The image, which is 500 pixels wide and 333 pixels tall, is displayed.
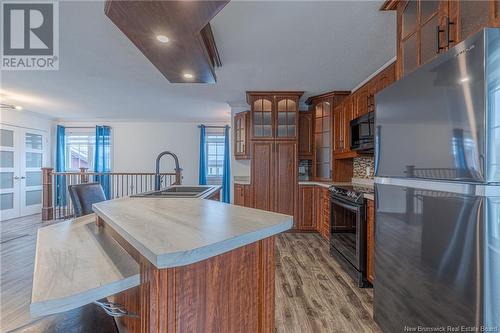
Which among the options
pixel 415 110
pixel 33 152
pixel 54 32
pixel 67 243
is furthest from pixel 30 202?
pixel 415 110

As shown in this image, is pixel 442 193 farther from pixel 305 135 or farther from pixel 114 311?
pixel 305 135

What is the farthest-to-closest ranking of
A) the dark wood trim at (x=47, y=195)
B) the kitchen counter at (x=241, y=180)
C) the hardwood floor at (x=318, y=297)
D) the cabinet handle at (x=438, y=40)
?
1. the dark wood trim at (x=47, y=195)
2. the kitchen counter at (x=241, y=180)
3. the hardwood floor at (x=318, y=297)
4. the cabinet handle at (x=438, y=40)

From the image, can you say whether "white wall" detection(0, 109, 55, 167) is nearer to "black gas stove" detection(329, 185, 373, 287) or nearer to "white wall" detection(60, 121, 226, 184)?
"white wall" detection(60, 121, 226, 184)

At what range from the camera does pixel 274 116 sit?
416 centimetres

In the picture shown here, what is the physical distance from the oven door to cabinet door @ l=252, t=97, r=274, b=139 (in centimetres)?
172

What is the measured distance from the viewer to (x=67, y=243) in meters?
1.15

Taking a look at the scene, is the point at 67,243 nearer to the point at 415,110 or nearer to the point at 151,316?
the point at 151,316

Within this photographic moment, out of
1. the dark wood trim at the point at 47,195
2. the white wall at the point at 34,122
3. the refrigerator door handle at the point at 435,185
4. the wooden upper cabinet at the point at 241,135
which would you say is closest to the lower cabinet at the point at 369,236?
the refrigerator door handle at the point at 435,185

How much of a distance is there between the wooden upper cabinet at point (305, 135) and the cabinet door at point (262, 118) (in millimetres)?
721

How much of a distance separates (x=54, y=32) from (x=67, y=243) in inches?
84.9

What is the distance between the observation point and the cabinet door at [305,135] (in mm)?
4539

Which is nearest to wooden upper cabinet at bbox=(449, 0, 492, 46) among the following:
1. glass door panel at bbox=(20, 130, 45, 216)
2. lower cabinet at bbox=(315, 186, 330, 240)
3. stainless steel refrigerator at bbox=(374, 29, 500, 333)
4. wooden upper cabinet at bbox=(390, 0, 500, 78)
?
wooden upper cabinet at bbox=(390, 0, 500, 78)

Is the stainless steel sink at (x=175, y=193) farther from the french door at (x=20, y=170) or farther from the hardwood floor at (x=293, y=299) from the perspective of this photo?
the french door at (x=20, y=170)

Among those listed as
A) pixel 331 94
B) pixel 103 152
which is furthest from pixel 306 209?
pixel 103 152
